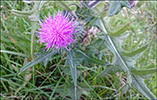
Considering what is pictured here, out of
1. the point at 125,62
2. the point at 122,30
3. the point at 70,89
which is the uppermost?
the point at 122,30

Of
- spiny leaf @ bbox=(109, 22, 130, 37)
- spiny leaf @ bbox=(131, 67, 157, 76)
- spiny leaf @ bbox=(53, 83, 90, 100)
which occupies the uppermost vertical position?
spiny leaf @ bbox=(109, 22, 130, 37)

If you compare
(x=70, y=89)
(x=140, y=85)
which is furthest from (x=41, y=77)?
(x=140, y=85)

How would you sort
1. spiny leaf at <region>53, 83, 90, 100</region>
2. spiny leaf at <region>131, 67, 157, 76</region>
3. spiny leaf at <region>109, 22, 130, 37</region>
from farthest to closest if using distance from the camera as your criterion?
spiny leaf at <region>53, 83, 90, 100</region>
spiny leaf at <region>109, 22, 130, 37</region>
spiny leaf at <region>131, 67, 157, 76</region>

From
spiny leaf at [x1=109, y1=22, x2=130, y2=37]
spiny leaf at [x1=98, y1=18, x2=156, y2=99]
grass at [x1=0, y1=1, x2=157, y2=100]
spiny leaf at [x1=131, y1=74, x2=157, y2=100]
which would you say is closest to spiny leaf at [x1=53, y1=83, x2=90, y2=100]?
grass at [x1=0, y1=1, x2=157, y2=100]

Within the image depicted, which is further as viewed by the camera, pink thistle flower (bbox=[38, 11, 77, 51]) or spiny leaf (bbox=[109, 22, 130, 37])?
spiny leaf (bbox=[109, 22, 130, 37])

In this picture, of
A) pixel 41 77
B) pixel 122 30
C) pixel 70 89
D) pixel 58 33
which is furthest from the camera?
pixel 41 77

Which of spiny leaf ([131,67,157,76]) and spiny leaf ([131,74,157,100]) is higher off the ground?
spiny leaf ([131,67,157,76])

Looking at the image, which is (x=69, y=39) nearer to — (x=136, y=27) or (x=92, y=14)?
(x=92, y=14)

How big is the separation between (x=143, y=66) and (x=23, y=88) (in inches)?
65.9

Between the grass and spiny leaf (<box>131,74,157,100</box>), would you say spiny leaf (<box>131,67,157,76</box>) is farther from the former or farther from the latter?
the grass

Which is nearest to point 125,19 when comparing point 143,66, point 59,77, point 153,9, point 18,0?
point 153,9

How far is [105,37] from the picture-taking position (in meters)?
1.79

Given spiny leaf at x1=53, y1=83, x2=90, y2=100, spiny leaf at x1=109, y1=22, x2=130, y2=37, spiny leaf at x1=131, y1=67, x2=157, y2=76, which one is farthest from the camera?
spiny leaf at x1=53, y1=83, x2=90, y2=100

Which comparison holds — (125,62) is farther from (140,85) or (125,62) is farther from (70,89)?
(70,89)
